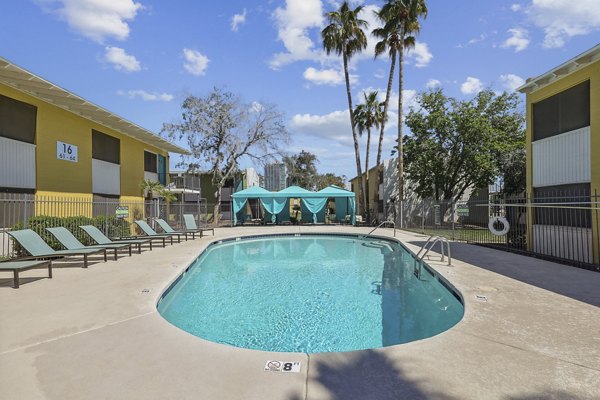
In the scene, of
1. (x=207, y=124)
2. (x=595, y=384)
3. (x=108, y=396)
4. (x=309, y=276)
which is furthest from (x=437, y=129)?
(x=108, y=396)

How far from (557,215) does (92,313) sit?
461 inches

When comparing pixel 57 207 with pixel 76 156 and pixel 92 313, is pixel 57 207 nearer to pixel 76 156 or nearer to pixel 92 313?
pixel 76 156

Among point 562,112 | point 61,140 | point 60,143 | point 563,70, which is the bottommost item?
point 60,143

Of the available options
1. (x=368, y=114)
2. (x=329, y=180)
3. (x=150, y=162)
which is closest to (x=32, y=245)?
(x=150, y=162)

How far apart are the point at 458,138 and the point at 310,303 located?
63.9ft

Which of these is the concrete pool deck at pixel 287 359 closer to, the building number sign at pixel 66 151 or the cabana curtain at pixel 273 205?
the building number sign at pixel 66 151

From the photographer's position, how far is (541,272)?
733 cm

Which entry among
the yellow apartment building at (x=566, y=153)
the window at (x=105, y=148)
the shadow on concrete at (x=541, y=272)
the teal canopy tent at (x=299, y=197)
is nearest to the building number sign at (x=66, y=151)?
the window at (x=105, y=148)

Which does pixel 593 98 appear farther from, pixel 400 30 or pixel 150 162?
pixel 150 162

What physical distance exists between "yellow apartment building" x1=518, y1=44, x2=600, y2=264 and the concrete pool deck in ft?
15.3

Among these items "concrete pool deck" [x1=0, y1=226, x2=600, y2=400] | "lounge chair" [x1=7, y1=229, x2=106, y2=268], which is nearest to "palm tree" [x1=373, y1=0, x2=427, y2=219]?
"concrete pool deck" [x1=0, y1=226, x2=600, y2=400]

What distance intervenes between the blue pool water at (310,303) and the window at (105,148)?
7.45 meters

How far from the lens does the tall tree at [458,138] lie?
21531 millimetres

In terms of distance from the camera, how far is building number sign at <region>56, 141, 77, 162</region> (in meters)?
12.4
